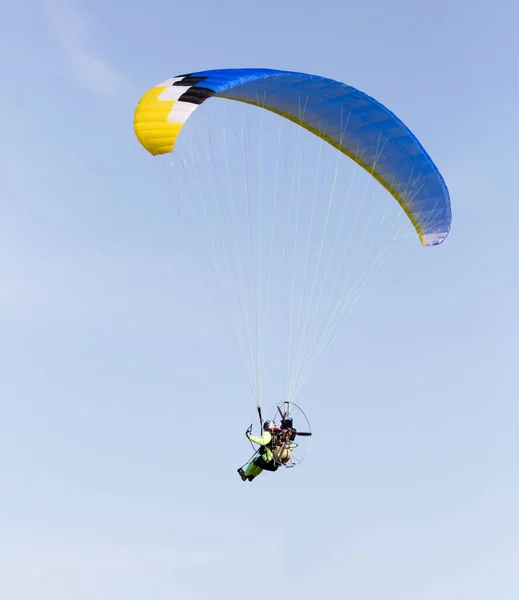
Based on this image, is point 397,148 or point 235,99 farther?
point 397,148

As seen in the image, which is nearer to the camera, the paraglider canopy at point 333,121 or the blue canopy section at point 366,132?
the paraglider canopy at point 333,121

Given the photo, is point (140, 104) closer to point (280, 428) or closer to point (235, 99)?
point (235, 99)

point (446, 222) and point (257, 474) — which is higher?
point (446, 222)

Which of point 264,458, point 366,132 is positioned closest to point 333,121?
point 366,132

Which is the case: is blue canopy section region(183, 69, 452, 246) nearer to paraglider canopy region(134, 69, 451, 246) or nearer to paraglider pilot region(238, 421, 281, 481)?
paraglider canopy region(134, 69, 451, 246)

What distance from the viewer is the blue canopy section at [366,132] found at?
20359mm

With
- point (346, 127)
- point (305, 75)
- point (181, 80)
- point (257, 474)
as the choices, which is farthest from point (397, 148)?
point (257, 474)

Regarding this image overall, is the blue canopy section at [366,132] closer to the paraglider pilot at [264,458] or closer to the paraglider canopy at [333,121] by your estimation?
the paraglider canopy at [333,121]

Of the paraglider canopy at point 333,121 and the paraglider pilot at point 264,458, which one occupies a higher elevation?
the paraglider canopy at point 333,121

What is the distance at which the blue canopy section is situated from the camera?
20359 millimetres

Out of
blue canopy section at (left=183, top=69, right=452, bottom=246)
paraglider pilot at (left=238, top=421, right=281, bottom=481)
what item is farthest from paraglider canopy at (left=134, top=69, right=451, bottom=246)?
paraglider pilot at (left=238, top=421, right=281, bottom=481)

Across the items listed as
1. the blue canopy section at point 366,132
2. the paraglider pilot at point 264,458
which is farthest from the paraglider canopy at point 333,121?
the paraglider pilot at point 264,458

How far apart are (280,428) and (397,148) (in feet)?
20.0

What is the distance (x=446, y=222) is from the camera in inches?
893
